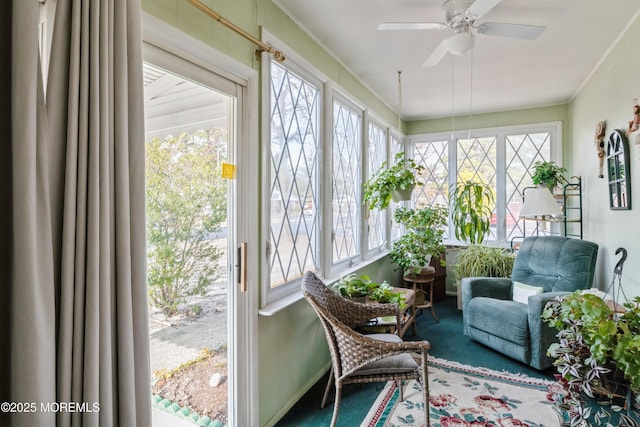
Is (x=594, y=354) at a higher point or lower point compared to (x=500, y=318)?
higher

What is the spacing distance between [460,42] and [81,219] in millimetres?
2097

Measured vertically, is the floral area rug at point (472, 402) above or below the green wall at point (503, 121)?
below

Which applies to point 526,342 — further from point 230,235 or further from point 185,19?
point 185,19

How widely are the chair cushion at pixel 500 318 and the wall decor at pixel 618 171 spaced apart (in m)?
1.09

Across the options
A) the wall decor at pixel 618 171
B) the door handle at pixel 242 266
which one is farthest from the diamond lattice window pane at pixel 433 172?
the door handle at pixel 242 266

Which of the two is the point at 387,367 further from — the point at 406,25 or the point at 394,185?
the point at 406,25

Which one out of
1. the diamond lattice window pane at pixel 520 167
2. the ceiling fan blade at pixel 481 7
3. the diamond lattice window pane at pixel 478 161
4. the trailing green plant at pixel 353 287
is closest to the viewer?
the ceiling fan blade at pixel 481 7

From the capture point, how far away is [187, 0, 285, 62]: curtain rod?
1.41 m

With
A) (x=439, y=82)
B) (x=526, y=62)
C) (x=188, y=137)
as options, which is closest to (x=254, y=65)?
(x=188, y=137)

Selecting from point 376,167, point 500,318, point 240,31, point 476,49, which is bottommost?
point 500,318

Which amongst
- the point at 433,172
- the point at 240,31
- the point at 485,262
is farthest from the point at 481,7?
the point at 433,172

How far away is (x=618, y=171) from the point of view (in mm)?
2564

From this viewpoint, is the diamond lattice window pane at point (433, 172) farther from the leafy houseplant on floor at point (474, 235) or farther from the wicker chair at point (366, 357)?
the wicker chair at point (366, 357)

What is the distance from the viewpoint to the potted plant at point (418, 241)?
3.61 metres
